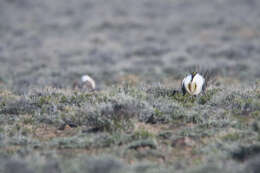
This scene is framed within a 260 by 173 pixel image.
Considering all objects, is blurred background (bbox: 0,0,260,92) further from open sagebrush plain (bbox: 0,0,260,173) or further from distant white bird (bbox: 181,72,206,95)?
distant white bird (bbox: 181,72,206,95)

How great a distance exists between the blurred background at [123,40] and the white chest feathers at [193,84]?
12.9ft

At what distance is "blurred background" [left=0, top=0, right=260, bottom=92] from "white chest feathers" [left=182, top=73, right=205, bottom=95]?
3.93 m

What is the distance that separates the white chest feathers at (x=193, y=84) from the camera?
6158mm

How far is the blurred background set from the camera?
12.4 metres

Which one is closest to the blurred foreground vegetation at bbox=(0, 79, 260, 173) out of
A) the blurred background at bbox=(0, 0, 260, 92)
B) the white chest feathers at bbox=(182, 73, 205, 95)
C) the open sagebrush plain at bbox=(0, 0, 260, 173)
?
the open sagebrush plain at bbox=(0, 0, 260, 173)

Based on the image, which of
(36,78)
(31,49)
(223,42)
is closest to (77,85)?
(36,78)

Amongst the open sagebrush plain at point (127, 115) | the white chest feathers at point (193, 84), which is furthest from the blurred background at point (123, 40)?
the white chest feathers at point (193, 84)

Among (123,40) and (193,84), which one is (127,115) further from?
(123,40)

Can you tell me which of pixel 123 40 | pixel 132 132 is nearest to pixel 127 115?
pixel 132 132

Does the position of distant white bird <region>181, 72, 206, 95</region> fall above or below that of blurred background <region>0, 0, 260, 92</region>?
below

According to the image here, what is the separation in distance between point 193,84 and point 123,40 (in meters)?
13.0

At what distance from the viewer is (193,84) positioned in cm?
616

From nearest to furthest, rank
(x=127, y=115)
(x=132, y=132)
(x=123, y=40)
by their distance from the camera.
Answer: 1. (x=132, y=132)
2. (x=127, y=115)
3. (x=123, y=40)

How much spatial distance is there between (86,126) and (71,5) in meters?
22.5
